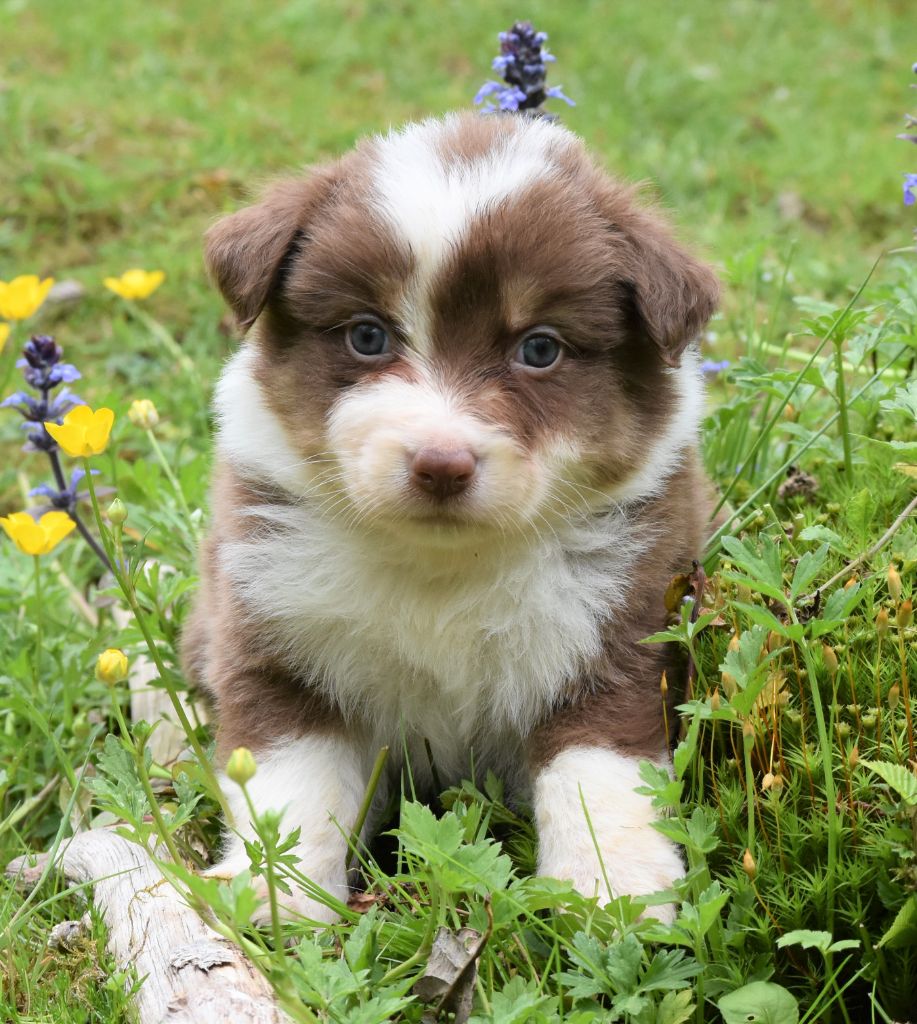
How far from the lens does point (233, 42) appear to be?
31.7 ft

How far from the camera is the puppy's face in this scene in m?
2.84

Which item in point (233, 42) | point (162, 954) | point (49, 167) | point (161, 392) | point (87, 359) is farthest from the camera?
point (233, 42)

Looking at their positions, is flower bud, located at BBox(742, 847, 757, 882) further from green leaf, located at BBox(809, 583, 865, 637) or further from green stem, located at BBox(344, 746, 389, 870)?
green stem, located at BBox(344, 746, 389, 870)

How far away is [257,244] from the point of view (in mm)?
3117

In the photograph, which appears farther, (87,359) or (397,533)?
(87,359)

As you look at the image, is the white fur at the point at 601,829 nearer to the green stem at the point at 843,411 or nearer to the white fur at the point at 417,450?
the white fur at the point at 417,450

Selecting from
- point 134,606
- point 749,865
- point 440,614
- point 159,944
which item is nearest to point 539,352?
point 440,614

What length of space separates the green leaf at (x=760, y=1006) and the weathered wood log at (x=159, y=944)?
839mm

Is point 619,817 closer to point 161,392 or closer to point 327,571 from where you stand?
point 327,571

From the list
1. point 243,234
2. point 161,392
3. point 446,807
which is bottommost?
point 446,807

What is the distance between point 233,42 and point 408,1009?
8.69 meters

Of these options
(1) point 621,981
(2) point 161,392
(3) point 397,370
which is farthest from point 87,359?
(1) point 621,981

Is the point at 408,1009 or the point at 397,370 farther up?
the point at 397,370

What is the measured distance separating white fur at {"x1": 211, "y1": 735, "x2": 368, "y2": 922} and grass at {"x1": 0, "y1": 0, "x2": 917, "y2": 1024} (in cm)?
13
